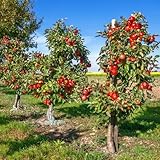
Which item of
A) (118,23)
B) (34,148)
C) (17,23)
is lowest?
(34,148)

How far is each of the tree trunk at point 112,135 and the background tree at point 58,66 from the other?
4.24 meters

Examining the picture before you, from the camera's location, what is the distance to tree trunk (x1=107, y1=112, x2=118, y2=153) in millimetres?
16453

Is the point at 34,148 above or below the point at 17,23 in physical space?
below

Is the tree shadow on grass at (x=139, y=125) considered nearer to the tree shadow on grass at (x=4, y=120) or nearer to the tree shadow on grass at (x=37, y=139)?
the tree shadow on grass at (x=37, y=139)

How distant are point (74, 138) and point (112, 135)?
9.23 ft

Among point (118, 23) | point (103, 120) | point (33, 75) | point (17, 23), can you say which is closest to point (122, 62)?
point (118, 23)

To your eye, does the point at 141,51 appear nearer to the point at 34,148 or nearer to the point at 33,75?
the point at 34,148

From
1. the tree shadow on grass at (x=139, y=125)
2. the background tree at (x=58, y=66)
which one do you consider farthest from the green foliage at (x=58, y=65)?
the tree shadow on grass at (x=139, y=125)

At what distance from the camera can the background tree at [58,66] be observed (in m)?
21.5

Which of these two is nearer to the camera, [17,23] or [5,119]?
[5,119]

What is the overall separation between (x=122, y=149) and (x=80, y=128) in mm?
4996

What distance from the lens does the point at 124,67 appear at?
15.7 metres

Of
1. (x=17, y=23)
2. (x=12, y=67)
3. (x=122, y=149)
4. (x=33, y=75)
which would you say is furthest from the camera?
(x=17, y=23)

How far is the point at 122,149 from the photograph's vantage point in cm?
1677
